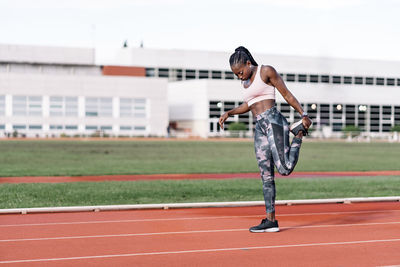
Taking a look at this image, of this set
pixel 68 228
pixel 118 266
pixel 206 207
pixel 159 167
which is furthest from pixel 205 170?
pixel 118 266

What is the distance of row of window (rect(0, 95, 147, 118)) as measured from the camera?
85.2 metres

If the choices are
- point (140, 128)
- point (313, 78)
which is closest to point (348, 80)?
point (313, 78)

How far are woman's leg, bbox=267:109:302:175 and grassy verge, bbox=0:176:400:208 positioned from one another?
6.22 meters

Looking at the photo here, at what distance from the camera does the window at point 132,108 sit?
290ft

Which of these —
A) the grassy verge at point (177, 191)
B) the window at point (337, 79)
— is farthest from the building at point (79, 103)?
the grassy verge at point (177, 191)

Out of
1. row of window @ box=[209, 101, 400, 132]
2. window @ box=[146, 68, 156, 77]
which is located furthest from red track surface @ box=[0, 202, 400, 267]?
window @ box=[146, 68, 156, 77]

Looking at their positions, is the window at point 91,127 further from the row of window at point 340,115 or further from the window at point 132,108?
the row of window at point 340,115

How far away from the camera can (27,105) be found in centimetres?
8550

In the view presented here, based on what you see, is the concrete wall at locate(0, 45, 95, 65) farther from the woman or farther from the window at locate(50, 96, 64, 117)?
the woman

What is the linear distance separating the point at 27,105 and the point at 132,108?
44.9ft

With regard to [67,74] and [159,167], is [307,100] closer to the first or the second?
[67,74]

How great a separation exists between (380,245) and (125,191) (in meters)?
9.71

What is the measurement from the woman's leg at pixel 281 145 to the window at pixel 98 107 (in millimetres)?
80649

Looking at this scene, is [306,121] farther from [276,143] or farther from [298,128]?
[276,143]
